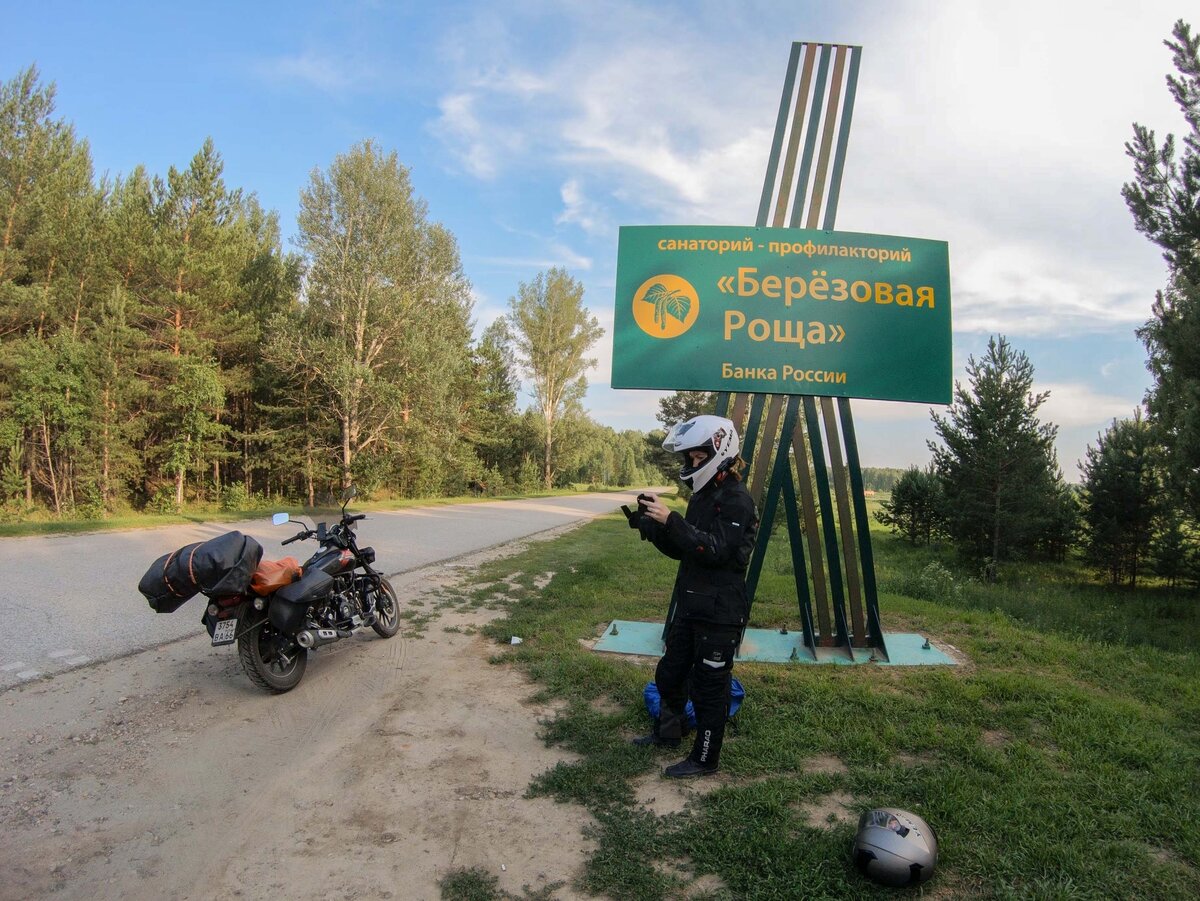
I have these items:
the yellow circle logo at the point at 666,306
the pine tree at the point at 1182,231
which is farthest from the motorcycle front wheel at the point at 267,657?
the pine tree at the point at 1182,231

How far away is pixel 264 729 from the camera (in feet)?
12.5

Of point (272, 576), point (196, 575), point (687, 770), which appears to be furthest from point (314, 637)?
point (687, 770)

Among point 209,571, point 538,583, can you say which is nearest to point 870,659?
point 538,583

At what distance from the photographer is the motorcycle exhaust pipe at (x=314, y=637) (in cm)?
448

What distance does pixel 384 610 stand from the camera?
570cm

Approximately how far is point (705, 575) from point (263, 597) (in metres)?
2.94

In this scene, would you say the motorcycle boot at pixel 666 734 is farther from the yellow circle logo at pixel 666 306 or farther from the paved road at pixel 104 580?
the paved road at pixel 104 580

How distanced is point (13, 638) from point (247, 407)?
2222 centimetres

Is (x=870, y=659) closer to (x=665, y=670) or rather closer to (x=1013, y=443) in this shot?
(x=665, y=670)

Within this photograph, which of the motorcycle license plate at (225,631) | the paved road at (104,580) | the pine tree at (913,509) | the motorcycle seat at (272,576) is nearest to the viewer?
the motorcycle license plate at (225,631)

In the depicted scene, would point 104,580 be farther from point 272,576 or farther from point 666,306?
point 666,306

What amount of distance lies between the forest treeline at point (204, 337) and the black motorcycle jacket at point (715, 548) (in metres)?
18.9

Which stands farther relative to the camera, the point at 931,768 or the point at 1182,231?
the point at 1182,231

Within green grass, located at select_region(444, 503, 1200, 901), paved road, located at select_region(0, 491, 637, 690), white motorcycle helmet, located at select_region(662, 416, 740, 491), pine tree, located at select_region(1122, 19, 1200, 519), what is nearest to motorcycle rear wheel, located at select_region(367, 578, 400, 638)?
green grass, located at select_region(444, 503, 1200, 901)
